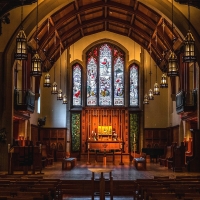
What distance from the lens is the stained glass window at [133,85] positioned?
35531mm

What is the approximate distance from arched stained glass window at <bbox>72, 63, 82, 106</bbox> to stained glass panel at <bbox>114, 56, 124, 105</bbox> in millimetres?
2629

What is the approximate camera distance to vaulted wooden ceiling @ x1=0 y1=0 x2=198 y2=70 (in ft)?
88.4

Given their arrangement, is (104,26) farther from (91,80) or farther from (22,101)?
(22,101)

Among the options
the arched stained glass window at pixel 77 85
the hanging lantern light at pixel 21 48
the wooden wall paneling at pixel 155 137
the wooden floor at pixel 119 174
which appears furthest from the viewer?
the arched stained glass window at pixel 77 85

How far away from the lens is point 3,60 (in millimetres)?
23422

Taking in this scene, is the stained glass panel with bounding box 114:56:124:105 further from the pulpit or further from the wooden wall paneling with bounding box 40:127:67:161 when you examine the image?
the wooden wall paneling with bounding box 40:127:67:161

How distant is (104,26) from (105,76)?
12.5 ft

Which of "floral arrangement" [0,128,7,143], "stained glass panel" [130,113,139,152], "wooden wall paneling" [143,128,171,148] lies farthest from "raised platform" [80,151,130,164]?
"floral arrangement" [0,128,7,143]

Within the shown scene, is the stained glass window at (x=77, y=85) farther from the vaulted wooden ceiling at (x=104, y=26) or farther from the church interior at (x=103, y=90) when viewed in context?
the vaulted wooden ceiling at (x=104, y=26)

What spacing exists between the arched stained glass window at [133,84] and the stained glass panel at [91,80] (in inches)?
104

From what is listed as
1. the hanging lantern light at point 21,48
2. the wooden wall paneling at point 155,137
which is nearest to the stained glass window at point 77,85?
the wooden wall paneling at point 155,137


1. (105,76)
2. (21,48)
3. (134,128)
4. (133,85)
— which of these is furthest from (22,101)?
(133,85)

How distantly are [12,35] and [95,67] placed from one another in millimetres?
13328

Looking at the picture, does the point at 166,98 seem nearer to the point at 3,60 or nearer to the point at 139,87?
the point at 139,87
